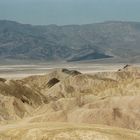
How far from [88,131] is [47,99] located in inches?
2919

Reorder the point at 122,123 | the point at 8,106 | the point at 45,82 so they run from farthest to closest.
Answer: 1. the point at 45,82
2. the point at 8,106
3. the point at 122,123

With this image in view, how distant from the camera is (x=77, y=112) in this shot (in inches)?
2559

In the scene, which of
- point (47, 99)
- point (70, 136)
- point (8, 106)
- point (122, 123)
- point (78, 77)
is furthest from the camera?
point (78, 77)

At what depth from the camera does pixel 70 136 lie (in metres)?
38.2

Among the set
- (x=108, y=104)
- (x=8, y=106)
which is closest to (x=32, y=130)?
(x=108, y=104)

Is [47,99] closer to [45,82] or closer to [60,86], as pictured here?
[60,86]

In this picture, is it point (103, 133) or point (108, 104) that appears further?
point (108, 104)

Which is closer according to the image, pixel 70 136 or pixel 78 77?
pixel 70 136

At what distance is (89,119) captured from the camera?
206ft

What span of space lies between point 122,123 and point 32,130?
24.9 metres

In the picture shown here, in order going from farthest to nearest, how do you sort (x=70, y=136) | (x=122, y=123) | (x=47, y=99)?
(x=47, y=99), (x=122, y=123), (x=70, y=136)

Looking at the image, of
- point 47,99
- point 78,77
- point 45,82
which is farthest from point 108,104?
point 45,82

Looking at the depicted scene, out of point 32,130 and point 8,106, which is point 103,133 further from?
point 8,106

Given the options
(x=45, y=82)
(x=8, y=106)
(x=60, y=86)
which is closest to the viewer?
(x=8, y=106)
